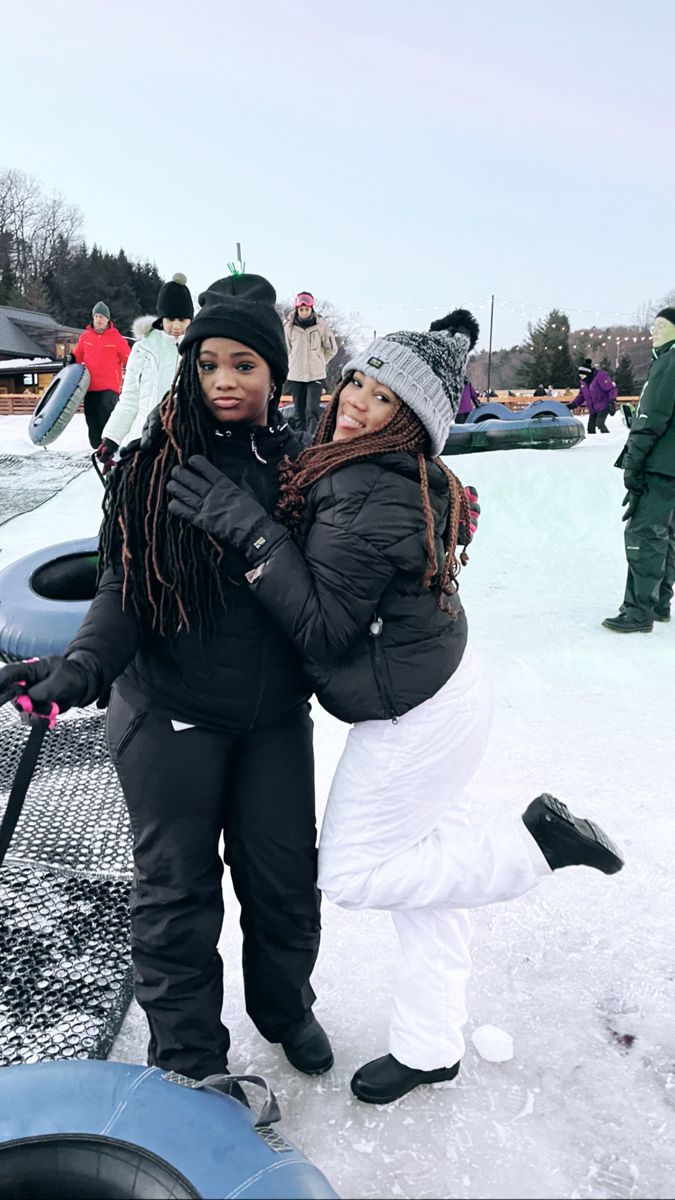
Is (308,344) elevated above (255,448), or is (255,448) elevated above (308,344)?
A: (308,344)

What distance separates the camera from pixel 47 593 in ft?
12.4

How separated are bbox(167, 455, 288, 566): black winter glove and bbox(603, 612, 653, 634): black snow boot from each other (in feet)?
12.8

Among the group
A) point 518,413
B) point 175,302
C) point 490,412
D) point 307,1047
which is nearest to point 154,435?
point 307,1047

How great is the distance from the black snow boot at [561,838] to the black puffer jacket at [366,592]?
32 centimetres

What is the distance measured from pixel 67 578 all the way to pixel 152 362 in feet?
5.48

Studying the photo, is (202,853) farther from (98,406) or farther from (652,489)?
(98,406)

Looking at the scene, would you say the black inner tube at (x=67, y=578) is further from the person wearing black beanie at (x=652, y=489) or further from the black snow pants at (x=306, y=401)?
the black snow pants at (x=306, y=401)

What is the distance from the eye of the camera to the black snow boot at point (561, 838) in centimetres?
148

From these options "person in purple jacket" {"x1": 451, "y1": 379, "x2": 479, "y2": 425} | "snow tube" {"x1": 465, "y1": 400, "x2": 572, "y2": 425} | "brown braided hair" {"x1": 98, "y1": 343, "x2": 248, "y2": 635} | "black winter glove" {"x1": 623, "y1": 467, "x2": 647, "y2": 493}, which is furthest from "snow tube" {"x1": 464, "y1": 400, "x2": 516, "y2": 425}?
"brown braided hair" {"x1": 98, "y1": 343, "x2": 248, "y2": 635}

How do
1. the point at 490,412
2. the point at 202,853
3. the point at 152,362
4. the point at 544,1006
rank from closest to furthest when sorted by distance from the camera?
1. the point at 202,853
2. the point at 544,1006
3. the point at 152,362
4. the point at 490,412

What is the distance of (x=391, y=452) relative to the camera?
1452mm

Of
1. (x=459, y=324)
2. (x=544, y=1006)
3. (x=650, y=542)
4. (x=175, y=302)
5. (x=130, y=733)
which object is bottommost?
(x=544, y=1006)

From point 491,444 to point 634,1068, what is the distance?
9.47 meters

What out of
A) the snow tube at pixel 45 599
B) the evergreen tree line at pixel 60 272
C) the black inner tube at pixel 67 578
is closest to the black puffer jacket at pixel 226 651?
the snow tube at pixel 45 599
